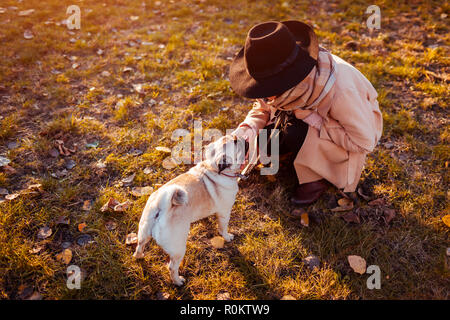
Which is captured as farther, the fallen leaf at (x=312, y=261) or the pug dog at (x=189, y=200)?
the fallen leaf at (x=312, y=261)

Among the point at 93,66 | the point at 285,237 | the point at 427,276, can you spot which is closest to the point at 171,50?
the point at 93,66

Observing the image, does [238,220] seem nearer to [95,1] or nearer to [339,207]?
[339,207]

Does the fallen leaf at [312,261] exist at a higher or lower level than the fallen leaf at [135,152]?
lower

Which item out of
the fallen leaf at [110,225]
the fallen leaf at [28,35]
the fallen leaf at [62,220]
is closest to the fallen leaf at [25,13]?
the fallen leaf at [28,35]

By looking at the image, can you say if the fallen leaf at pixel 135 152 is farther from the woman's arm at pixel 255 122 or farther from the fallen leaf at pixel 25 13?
the fallen leaf at pixel 25 13

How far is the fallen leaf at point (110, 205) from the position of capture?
2840 millimetres

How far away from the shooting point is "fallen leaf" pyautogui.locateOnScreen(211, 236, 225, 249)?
2690 millimetres

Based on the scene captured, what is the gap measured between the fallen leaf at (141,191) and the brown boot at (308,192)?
1.69 metres

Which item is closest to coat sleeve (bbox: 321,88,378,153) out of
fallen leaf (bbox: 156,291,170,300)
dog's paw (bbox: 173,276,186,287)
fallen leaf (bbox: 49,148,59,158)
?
dog's paw (bbox: 173,276,186,287)

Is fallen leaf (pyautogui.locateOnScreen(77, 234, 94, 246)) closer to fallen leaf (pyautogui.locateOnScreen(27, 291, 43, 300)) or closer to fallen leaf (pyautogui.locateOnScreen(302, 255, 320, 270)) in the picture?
fallen leaf (pyautogui.locateOnScreen(27, 291, 43, 300))

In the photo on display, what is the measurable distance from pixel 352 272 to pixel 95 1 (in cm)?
771

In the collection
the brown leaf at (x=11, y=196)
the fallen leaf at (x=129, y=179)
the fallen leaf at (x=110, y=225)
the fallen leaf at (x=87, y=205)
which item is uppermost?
the brown leaf at (x=11, y=196)

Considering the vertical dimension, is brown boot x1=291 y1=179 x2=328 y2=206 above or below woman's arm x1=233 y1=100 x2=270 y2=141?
below

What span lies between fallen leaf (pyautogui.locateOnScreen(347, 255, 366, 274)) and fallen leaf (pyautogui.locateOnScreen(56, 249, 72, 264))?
267cm
